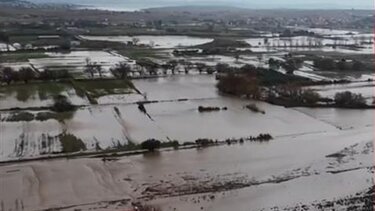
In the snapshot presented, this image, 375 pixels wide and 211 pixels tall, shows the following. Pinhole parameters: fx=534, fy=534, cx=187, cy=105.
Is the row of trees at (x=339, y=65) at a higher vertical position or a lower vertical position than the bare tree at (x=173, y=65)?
lower

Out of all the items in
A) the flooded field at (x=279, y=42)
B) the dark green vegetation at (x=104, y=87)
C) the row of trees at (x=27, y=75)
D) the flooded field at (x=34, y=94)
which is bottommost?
the flooded field at (x=279, y=42)

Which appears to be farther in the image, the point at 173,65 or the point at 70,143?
the point at 173,65

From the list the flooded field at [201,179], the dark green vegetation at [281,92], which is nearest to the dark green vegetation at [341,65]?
the dark green vegetation at [281,92]

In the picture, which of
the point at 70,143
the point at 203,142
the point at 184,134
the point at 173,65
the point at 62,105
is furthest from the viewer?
the point at 173,65

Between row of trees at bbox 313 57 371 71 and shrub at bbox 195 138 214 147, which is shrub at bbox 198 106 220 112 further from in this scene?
row of trees at bbox 313 57 371 71

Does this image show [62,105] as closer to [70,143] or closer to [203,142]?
[70,143]

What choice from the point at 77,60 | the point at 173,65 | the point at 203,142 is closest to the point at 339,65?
the point at 173,65

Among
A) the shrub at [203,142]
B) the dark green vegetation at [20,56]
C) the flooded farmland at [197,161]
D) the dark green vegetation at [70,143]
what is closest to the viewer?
the flooded farmland at [197,161]

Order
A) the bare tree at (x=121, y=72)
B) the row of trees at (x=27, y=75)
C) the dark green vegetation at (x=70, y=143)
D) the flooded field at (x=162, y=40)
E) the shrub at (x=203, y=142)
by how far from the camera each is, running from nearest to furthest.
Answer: the dark green vegetation at (x=70, y=143) → the shrub at (x=203, y=142) → the row of trees at (x=27, y=75) → the bare tree at (x=121, y=72) → the flooded field at (x=162, y=40)

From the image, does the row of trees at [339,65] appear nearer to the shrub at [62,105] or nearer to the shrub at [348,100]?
the shrub at [348,100]
